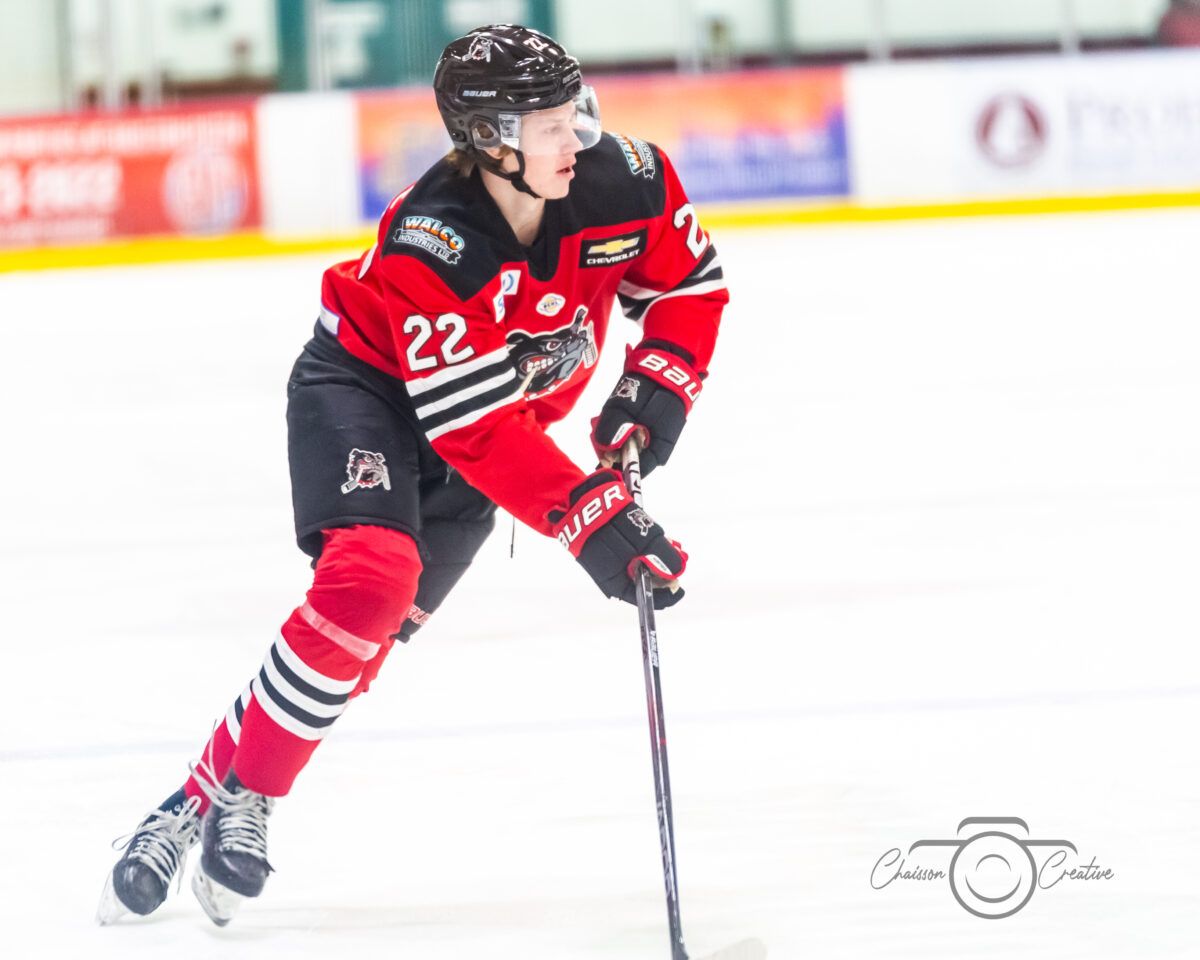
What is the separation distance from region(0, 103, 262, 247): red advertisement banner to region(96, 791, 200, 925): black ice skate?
778 cm

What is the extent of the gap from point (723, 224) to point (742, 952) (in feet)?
25.2

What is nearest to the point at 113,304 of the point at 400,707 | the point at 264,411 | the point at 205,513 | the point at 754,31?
the point at 264,411

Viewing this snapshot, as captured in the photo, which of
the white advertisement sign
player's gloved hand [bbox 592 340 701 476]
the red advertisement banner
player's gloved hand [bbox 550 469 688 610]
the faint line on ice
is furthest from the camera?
the red advertisement banner

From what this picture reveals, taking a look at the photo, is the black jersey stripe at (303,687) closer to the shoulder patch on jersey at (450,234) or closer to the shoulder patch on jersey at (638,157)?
the shoulder patch on jersey at (450,234)

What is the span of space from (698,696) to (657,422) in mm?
746

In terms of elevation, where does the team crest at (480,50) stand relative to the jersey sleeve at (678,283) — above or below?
above

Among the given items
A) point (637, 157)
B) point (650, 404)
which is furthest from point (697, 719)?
point (637, 157)

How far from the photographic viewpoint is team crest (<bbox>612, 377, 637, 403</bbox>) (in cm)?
239

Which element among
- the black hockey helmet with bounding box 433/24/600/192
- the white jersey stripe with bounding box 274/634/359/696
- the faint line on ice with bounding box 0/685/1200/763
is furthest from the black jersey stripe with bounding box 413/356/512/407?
the faint line on ice with bounding box 0/685/1200/763

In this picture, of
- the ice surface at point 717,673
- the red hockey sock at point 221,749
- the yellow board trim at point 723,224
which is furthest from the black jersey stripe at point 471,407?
the yellow board trim at point 723,224

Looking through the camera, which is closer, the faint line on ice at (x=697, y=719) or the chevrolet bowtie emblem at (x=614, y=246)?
the chevrolet bowtie emblem at (x=614, y=246)

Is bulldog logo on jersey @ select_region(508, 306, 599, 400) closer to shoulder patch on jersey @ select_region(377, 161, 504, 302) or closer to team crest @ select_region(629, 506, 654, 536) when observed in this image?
shoulder patch on jersey @ select_region(377, 161, 504, 302)

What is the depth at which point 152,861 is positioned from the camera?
7.24 ft

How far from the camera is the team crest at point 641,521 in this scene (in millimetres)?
2061
